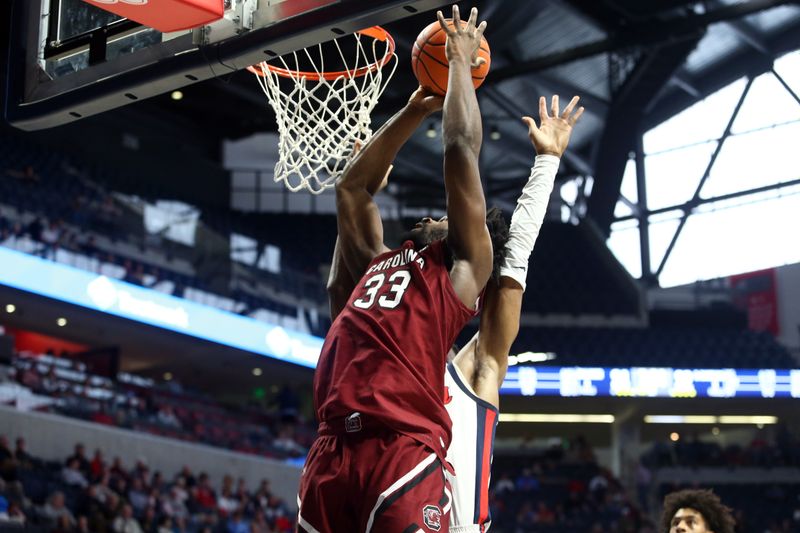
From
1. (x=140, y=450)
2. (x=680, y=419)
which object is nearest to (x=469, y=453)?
(x=140, y=450)

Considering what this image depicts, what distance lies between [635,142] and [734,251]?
10.3ft

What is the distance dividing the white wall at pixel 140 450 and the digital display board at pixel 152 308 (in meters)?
2.07

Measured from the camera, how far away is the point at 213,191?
912 inches

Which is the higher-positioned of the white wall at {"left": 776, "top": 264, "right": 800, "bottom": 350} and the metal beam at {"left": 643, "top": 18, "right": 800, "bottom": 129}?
the metal beam at {"left": 643, "top": 18, "right": 800, "bottom": 129}

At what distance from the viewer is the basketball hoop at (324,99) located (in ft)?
16.1

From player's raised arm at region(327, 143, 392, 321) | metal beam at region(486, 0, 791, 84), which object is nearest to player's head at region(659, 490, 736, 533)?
player's raised arm at region(327, 143, 392, 321)

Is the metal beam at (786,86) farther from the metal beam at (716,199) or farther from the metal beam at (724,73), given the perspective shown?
the metal beam at (716,199)

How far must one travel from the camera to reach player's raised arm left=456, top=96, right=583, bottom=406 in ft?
11.2

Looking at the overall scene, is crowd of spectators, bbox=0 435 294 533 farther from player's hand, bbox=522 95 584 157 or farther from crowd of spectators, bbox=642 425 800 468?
player's hand, bbox=522 95 584 157

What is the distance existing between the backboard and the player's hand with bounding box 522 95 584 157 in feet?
1.85

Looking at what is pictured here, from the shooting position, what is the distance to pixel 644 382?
2191cm

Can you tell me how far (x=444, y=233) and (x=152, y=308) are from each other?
15.5 m

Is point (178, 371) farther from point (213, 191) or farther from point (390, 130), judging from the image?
point (390, 130)

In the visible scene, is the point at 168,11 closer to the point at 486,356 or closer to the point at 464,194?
the point at 464,194
